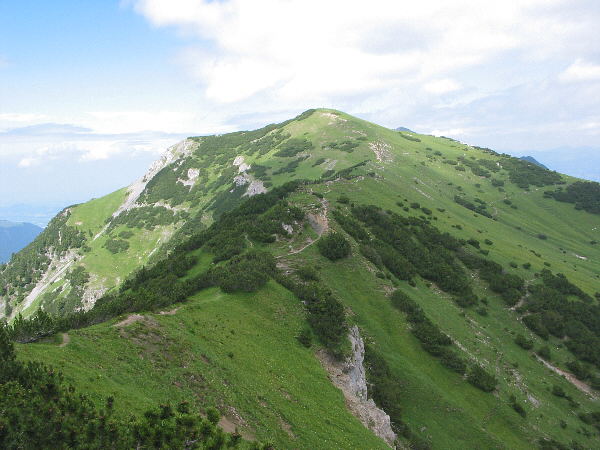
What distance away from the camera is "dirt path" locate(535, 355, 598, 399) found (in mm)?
47375

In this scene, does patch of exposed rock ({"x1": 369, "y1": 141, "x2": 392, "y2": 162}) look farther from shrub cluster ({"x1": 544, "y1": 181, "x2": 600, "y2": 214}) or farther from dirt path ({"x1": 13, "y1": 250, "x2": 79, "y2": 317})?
dirt path ({"x1": 13, "y1": 250, "x2": 79, "y2": 317})

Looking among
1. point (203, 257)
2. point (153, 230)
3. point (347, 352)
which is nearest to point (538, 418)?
point (347, 352)

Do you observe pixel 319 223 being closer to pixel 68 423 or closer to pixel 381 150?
pixel 68 423

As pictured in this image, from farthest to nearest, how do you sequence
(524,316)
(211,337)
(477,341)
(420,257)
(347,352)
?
(420,257) → (524,316) → (477,341) → (347,352) → (211,337)

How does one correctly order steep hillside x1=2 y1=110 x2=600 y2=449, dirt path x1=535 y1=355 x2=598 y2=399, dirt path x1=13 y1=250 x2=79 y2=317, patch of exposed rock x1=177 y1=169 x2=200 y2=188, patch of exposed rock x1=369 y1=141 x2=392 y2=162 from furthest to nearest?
patch of exposed rock x1=177 y1=169 x2=200 y2=188 < patch of exposed rock x1=369 y1=141 x2=392 y2=162 < dirt path x1=13 y1=250 x2=79 y2=317 < dirt path x1=535 y1=355 x2=598 y2=399 < steep hillside x1=2 y1=110 x2=600 y2=449

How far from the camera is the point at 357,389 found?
32969 mm

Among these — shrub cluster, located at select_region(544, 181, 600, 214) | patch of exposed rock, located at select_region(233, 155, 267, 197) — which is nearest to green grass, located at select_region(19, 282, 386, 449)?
patch of exposed rock, located at select_region(233, 155, 267, 197)

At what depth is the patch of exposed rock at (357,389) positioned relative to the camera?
29.6 metres

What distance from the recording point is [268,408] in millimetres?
24172

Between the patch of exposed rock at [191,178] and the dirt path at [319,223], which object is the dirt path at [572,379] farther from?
the patch of exposed rock at [191,178]

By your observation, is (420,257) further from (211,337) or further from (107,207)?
(107,207)

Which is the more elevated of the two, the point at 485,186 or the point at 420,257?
the point at 485,186

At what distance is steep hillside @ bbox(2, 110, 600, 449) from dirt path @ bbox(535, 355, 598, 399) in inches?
11.4

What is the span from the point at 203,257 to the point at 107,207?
516 feet
